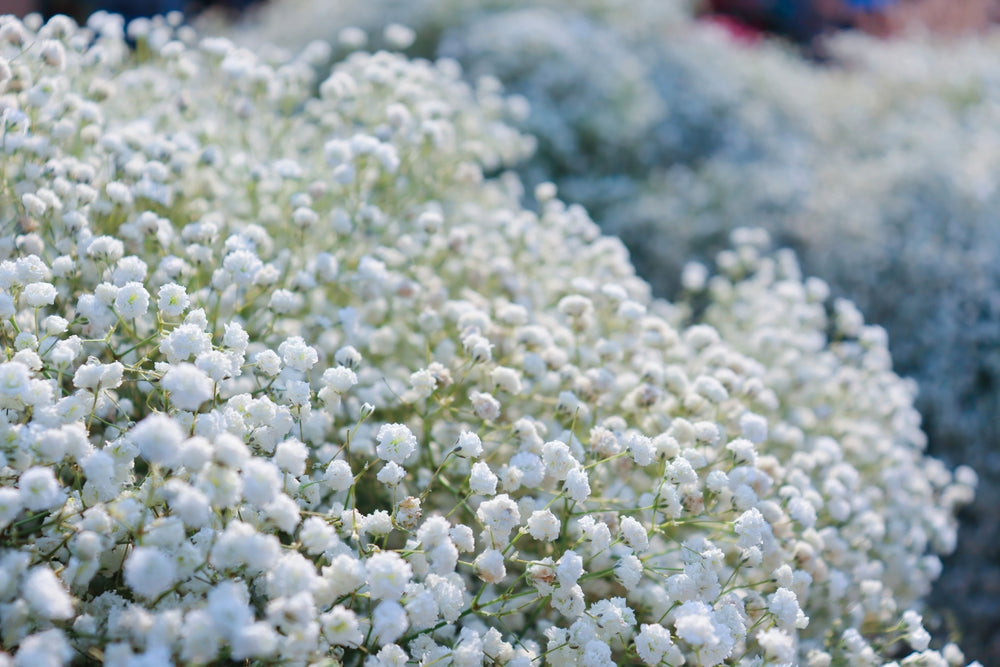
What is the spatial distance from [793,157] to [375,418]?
2.84 m

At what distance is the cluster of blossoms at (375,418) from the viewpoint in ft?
3.43

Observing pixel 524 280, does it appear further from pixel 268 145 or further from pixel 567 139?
pixel 567 139

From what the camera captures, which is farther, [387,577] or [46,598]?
[387,577]

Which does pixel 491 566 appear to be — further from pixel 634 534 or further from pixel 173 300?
pixel 173 300

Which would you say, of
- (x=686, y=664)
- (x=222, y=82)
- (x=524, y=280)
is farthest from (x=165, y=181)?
(x=686, y=664)

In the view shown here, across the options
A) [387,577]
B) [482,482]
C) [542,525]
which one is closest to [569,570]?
[542,525]

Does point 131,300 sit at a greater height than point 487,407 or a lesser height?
greater

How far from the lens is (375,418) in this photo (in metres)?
1.65

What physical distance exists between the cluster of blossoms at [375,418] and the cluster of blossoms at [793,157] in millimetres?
518

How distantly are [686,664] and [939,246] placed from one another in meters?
2.13

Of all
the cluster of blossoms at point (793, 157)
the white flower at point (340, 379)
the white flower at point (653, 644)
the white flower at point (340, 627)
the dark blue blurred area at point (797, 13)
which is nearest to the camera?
the white flower at point (340, 627)

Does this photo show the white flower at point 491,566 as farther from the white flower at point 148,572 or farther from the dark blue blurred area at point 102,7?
the dark blue blurred area at point 102,7

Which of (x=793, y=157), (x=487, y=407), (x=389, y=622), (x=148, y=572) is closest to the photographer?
(x=148, y=572)

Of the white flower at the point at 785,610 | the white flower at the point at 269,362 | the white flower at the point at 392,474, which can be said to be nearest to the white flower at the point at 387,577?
the white flower at the point at 392,474
